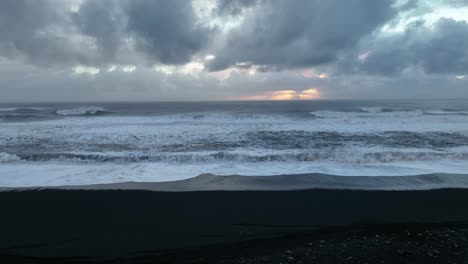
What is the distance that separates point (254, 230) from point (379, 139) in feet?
35.9

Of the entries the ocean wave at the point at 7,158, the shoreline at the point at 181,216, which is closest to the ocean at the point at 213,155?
the ocean wave at the point at 7,158

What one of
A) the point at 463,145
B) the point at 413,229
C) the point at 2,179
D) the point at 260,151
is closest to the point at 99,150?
the point at 2,179

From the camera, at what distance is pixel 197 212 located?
16.7 ft

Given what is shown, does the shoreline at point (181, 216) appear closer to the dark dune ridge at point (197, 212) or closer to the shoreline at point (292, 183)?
the dark dune ridge at point (197, 212)

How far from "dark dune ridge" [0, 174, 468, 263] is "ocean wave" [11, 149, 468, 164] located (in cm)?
233

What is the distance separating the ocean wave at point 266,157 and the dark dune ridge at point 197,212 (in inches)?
91.9

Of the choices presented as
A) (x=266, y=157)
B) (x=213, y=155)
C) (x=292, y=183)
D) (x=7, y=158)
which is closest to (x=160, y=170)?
(x=213, y=155)

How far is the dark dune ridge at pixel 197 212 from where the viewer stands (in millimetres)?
4070

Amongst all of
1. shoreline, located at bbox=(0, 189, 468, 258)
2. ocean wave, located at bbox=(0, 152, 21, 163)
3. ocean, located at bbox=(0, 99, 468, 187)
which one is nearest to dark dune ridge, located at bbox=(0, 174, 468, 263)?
shoreline, located at bbox=(0, 189, 468, 258)

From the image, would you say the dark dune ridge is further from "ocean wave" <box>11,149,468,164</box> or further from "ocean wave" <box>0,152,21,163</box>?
"ocean wave" <box>0,152,21,163</box>

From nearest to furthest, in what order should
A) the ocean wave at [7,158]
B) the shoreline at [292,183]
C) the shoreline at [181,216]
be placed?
the shoreline at [181,216]
the shoreline at [292,183]
the ocean wave at [7,158]

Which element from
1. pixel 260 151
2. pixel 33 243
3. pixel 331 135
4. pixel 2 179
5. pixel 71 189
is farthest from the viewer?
pixel 331 135

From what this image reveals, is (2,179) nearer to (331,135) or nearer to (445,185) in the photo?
(445,185)

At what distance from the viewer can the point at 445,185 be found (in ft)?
21.0
